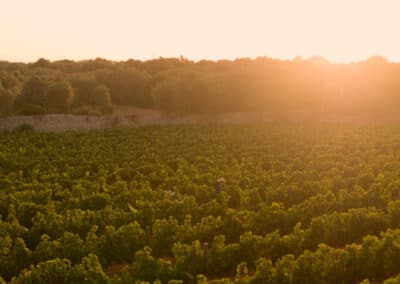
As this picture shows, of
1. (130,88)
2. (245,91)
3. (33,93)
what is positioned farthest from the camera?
(130,88)

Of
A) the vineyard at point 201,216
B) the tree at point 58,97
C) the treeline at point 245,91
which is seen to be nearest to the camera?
the vineyard at point 201,216

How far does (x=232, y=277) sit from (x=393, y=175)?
33.3 feet

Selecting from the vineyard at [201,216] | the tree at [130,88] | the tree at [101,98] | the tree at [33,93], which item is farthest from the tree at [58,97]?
the vineyard at [201,216]

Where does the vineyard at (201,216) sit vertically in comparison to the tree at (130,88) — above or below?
below

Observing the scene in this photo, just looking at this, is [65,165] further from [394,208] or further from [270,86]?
[270,86]

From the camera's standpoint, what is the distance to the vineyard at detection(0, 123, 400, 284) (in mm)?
12164

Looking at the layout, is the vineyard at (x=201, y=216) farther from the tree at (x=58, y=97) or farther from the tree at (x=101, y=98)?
the tree at (x=101, y=98)

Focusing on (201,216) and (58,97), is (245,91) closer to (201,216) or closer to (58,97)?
(58,97)

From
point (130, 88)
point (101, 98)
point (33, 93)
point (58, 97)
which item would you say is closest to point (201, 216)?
point (58, 97)

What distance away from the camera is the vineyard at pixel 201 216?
12164 millimetres

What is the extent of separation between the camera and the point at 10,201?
58.8 feet

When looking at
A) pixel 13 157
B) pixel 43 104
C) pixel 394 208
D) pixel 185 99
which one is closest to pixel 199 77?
pixel 185 99

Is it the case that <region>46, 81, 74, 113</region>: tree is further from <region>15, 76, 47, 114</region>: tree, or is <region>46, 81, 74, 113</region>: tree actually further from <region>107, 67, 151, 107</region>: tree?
<region>107, 67, 151, 107</region>: tree

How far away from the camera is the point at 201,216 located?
54.6 feet
